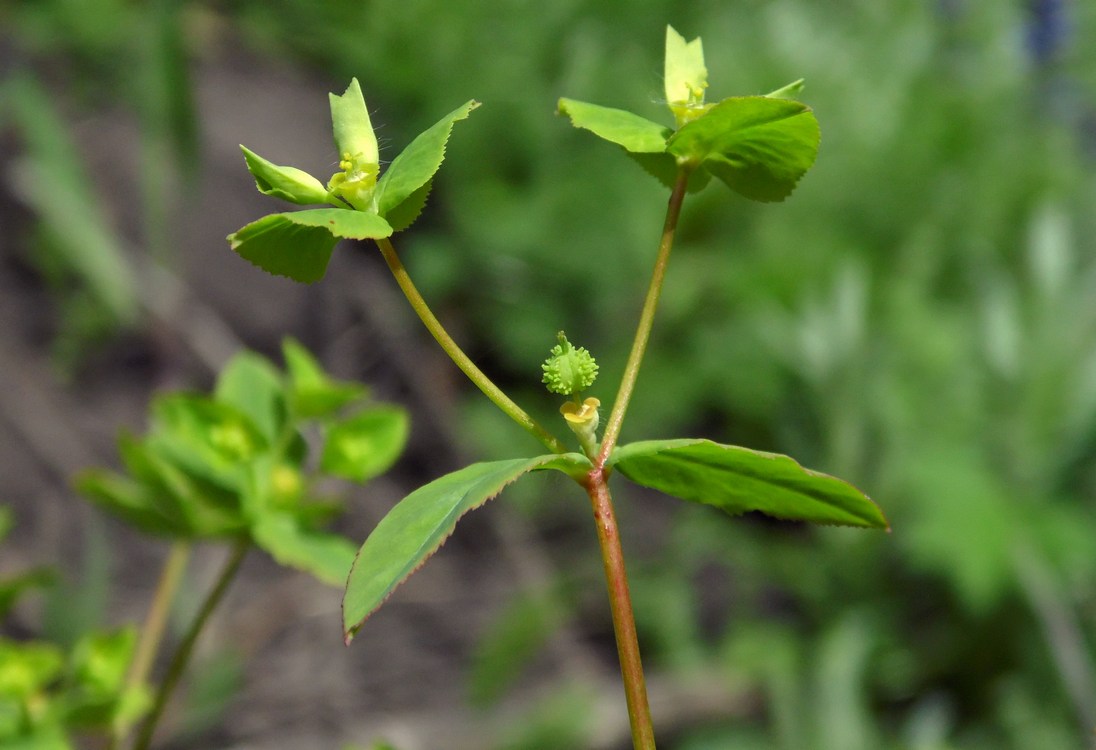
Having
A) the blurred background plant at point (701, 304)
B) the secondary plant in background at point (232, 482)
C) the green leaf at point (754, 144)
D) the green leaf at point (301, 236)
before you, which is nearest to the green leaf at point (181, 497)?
the secondary plant in background at point (232, 482)

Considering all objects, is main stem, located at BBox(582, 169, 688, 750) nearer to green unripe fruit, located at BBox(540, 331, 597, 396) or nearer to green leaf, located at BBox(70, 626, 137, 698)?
green unripe fruit, located at BBox(540, 331, 597, 396)

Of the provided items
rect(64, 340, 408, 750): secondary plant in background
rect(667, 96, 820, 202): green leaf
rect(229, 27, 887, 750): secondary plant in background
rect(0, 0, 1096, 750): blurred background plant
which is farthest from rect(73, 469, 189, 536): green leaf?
rect(0, 0, 1096, 750): blurred background plant

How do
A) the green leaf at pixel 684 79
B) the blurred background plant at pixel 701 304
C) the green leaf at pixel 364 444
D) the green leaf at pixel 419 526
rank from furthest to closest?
the blurred background plant at pixel 701 304 → the green leaf at pixel 364 444 → the green leaf at pixel 684 79 → the green leaf at pixel 419 526

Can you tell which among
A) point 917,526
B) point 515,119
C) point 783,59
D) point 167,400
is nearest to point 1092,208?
point 783,59

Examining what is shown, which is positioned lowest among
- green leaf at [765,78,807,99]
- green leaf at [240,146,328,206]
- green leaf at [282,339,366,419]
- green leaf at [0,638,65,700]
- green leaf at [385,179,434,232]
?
green leaf at [0,638,65,700]

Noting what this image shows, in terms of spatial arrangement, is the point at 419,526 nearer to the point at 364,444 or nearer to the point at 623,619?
the point at 623,619

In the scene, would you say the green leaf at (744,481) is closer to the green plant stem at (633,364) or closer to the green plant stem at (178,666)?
the green plant stem at (633,364)

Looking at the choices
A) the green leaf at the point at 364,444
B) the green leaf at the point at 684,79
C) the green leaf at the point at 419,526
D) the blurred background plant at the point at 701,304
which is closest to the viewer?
the green leaf at the point at 419,526
